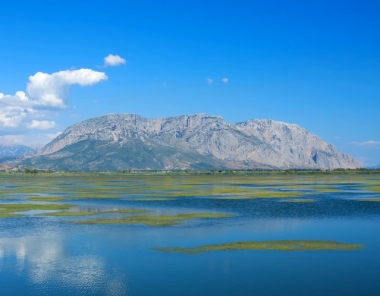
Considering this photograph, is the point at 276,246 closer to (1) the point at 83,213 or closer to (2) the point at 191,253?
(2) the point at 191,253

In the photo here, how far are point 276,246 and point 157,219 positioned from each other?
2044cm

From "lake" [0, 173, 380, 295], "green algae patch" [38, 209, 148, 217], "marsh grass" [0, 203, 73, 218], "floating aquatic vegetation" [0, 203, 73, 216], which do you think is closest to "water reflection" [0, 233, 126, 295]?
"lake" [0, 173, 380, 295]

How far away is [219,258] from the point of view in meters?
33.7

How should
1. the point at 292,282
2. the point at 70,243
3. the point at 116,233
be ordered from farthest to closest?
the point at 116,233
the point at 70,243
the point at 292,282

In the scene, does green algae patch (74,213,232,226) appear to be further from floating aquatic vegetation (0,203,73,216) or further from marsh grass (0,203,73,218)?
floating aquatic vegetation (0,203,73,216)

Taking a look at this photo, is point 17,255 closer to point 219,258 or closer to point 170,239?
point 170,239

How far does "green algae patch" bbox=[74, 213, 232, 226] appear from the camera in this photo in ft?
171

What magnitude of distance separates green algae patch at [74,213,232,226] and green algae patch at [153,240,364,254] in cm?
1346

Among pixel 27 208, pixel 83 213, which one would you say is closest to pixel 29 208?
pixel 27 208

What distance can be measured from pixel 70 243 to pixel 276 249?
18298mm

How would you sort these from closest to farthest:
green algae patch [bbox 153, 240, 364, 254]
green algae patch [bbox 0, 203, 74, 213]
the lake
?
the lake < green algae patch [bbox 153, 240, 364, 254] < green algae patch [bbox 0, 203, 74, 213]

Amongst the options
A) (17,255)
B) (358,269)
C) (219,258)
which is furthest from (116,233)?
(358,269)

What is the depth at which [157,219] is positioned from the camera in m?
54.7

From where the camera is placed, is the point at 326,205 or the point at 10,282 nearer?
the point at 10,282
